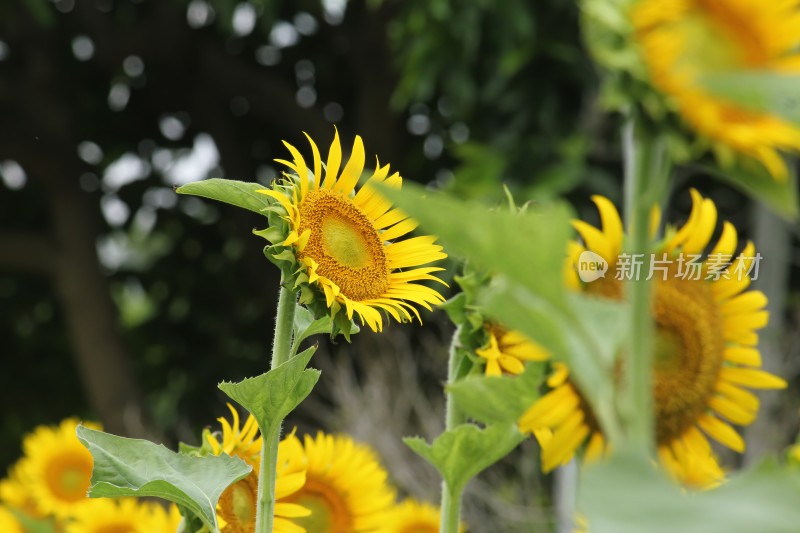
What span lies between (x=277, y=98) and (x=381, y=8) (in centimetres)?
47

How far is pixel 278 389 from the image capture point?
12.7 inches

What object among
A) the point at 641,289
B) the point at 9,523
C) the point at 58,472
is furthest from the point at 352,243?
the point at 58,472

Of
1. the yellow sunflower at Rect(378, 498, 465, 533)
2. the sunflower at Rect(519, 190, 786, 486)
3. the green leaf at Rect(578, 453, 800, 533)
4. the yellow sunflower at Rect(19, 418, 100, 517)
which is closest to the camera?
the green leaf at Rect(578, 453, 800, 533)

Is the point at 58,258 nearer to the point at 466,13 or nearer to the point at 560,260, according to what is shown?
the point at 466,13

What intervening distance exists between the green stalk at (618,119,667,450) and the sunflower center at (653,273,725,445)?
84mm

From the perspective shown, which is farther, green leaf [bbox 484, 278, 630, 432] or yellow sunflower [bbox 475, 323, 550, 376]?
yellow sunflower [bbox 475, 323, 550, 376]

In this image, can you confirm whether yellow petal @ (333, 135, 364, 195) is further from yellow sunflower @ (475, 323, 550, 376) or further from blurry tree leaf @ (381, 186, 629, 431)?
blurry tree leaf @ (381, 186, 629, 431)

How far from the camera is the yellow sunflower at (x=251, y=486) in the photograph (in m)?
0.39

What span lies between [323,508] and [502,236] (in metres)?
0.29

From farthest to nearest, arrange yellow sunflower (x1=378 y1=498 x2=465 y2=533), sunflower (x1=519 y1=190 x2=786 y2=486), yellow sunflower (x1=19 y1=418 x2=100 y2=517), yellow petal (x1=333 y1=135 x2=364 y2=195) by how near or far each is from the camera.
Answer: yellow sunflower (x1=19 y1=418 x2=100 y2=517) < yellow sunflower (x1=378 y1=498 x2=465 y2=533) < yellow petal (x1=333 y1=135 x2=364 y2=195) < sunflower (x1=519 y1=190 x2=786 y2=486)

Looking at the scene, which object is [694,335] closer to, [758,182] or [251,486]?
[758,182]

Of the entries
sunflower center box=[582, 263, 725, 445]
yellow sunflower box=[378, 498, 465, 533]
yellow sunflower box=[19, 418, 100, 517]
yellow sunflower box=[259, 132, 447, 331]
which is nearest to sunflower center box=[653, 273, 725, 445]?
sunflower center box=[582, 263, 725, 445]

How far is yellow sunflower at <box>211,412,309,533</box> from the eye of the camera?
394 mm

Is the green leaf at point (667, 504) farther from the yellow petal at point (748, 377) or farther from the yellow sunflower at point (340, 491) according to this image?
the yellow sunflower at point (340, 491)
